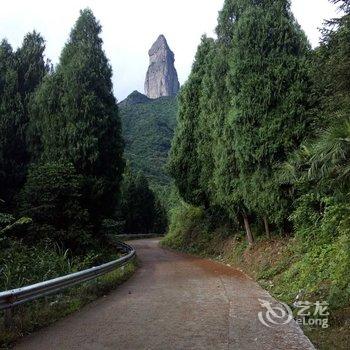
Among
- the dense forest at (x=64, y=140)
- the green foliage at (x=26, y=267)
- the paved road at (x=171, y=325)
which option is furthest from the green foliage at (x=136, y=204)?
the paved road at (x=171, y=325)

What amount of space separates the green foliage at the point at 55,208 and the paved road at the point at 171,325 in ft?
21.3

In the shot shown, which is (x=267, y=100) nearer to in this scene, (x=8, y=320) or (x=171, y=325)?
(x=171, y=325)

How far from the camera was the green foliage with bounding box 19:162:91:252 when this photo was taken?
1805cm

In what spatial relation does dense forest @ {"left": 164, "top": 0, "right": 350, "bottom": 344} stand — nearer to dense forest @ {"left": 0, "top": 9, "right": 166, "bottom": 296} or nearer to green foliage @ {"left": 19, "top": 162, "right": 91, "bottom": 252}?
dense forest @ {"left": 0, "top": 9, "right": 166, "bottom": 296}

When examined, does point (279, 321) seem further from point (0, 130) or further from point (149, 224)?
point (149, 224)

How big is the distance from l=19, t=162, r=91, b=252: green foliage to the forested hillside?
2340 inches

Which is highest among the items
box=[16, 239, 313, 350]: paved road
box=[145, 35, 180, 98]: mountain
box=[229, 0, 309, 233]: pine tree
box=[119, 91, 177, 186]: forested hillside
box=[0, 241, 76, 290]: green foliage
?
box=[145, 35, 180, 98]: mountain

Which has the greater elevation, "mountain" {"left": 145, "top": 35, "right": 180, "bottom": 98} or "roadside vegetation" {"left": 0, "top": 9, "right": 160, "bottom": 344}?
"mountain" {"left": 145, "top": 35, "right": 180, "bottom": 98}

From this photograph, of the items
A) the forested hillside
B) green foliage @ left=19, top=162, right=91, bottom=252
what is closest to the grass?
green foliage @ left=19, top=162, right=91, bottom=252

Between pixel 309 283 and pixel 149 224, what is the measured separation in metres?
57.1

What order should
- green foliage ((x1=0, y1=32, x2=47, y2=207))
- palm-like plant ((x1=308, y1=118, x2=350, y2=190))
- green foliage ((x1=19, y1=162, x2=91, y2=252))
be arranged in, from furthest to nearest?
green foliage ((x1=0, y1=32, x2=47, y2=207))
green foliage ((x1=19, y1=162, x2=91, y2=252))
palm-like plant ((x1=308, y1=118, x2=350, y2=190))

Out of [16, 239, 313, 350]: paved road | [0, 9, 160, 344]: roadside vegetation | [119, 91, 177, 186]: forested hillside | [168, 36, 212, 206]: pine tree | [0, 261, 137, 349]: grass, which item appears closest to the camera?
[16, 239, 313, 350]: paved road

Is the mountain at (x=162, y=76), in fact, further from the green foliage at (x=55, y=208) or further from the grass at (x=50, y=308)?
the grass at (x=50, y=308)

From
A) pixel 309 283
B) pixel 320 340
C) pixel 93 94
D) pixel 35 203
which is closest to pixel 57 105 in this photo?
pixel 93 94
